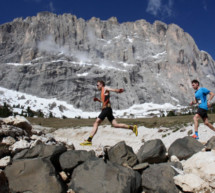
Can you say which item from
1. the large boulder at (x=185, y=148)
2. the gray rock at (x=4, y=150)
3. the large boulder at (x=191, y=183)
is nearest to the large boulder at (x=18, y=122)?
the gray rock at (x=4, y=150)

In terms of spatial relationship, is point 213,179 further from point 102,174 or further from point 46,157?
point 46,157

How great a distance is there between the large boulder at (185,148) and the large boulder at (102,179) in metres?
2.49

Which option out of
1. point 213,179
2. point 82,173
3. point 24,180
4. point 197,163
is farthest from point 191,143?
point 24,180

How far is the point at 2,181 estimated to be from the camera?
199 inches

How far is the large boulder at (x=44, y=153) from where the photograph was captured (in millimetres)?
6387

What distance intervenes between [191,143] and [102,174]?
411 cm

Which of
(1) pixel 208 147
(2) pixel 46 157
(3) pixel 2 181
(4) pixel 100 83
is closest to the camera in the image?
(3) pixel 2 181

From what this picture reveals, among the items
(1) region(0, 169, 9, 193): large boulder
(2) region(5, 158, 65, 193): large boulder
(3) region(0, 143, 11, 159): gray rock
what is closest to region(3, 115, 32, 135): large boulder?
(3) region(0, 143, 11, 159): gray rock

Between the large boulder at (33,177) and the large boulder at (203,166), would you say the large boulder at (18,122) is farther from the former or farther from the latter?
the large boulder at (203,166)

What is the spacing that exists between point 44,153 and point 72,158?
87 centimetres

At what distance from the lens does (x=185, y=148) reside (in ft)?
26.0

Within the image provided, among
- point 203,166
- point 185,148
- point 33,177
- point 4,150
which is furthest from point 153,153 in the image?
point 4,150

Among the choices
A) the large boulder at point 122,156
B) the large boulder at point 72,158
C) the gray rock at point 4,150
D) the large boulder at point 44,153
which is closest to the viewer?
the large boulder at point 72,158

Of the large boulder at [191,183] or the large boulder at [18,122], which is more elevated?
the large boulder at [18,122]
